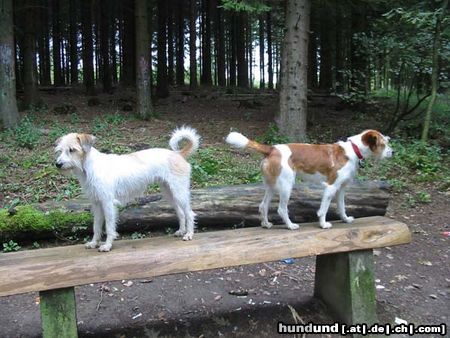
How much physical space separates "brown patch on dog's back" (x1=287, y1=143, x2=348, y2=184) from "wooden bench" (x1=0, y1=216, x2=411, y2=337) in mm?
586

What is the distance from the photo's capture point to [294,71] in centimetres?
1030

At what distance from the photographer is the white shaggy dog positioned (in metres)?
3.81

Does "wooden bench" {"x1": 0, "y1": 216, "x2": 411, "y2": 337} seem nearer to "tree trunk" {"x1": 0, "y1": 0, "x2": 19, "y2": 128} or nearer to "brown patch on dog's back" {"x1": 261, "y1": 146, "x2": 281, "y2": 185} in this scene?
"brown patch on dog's back" {"x1": 261, "y1": 146, "x2": 281, "y2": 185}

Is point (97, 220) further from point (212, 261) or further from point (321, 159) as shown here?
point (321, 159)

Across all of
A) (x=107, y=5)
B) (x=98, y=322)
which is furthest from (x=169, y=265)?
(x=107, y=5)

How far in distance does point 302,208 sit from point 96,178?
333 centimetres

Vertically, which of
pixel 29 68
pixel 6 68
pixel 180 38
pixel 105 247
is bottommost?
pixel 105 247

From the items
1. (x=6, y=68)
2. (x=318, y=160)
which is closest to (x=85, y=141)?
(x=318, y=160)

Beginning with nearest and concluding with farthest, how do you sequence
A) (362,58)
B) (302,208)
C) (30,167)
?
1. (302,208)
2. (30,167)
3. (362,58)

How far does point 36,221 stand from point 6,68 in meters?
6.59

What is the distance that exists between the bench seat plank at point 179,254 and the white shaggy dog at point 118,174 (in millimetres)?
292

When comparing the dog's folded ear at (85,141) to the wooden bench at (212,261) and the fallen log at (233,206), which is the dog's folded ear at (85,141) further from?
the fallen log at (233,206)

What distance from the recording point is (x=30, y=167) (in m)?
8.34

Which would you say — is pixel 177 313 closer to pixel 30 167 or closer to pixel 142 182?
pixel 142 182
